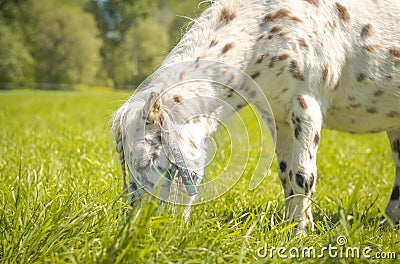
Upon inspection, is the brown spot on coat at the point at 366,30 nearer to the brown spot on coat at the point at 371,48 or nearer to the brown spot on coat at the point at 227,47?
the brown spot on coat at the point at 371,48

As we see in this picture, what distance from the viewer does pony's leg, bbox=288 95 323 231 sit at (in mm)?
2842

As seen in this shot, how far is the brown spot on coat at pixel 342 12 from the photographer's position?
3.08 meters

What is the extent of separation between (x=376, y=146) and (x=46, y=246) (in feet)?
21.6

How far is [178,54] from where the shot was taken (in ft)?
9.32

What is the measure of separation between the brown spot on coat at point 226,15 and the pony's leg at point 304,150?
2.36 ft

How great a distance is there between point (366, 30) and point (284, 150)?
1077mm

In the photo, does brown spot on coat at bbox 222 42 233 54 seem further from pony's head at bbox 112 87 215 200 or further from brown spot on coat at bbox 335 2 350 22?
brown spot on coat at bbox 335 2 350 22

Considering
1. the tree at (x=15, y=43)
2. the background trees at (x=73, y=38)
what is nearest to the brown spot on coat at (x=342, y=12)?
the background trees at (x=73, y=38)

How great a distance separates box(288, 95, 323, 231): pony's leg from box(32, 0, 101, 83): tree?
47.1 m

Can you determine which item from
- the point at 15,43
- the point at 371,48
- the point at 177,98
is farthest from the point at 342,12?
the point at 15,43

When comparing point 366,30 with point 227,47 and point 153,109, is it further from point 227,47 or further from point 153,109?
point 153,109

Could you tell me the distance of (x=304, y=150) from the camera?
9.45ft

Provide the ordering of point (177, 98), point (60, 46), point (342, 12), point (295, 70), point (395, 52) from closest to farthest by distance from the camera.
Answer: point (177, 98)
point (295, 70)
point (342, 12)
point (395, 52)
point (60, 46)

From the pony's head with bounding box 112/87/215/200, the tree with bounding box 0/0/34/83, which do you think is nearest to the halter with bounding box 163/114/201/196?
the pony's head with bounding box 112/87/215/200
